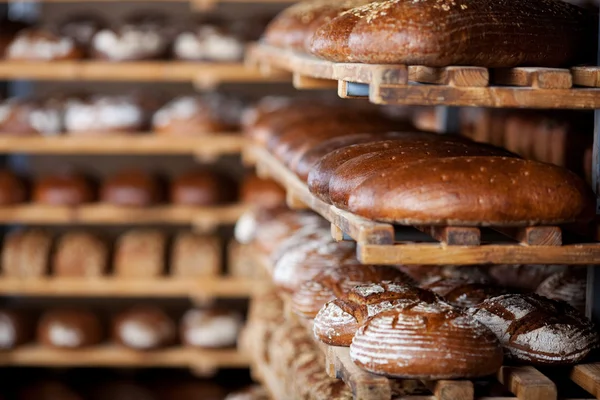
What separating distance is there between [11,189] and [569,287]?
3286 mm

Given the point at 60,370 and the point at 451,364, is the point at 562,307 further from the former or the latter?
the point at 60,370

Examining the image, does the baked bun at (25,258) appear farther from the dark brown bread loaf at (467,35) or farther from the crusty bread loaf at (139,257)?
the dark brown bread loaf at (467,35)

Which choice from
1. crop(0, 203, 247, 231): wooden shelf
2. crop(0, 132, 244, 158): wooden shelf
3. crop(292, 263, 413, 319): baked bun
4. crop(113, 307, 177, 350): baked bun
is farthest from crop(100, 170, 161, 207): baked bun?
crop(292, 263, 413, 319): baked bun

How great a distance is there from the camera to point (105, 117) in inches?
201

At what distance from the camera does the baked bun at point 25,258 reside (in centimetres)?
515

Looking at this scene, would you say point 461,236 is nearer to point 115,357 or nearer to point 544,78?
point 544,78

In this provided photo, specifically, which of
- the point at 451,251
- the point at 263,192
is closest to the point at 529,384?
the point at 451,251

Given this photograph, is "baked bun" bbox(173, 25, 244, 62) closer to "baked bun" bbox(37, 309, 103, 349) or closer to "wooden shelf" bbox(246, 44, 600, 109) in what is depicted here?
"baked bun" bbox(37, 309, 103, 349)

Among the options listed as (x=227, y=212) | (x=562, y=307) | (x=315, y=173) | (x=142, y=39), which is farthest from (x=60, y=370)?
(x=562, y=307)

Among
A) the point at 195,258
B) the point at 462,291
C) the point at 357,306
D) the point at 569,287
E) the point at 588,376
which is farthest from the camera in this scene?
the point at 195,258

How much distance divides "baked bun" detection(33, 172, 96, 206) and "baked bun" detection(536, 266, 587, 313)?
2.95 m

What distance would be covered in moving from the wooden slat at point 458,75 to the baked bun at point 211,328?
3045 millimetres

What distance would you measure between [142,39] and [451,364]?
Answer: 11.0ft

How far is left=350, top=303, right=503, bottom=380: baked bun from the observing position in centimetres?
221
